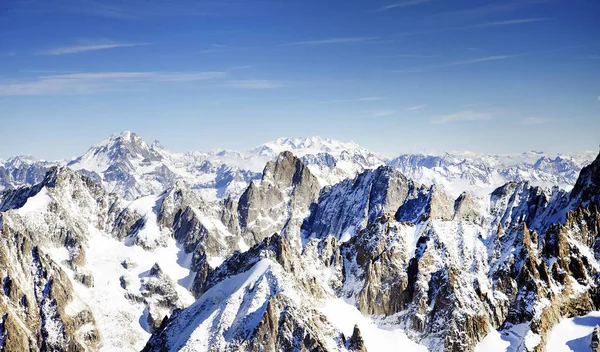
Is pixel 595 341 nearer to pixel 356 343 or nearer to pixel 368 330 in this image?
pixel 356 343

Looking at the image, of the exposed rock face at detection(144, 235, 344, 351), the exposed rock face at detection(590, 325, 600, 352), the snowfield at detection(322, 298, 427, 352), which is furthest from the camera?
the snowfield at detection(322, 298, 427, 352)

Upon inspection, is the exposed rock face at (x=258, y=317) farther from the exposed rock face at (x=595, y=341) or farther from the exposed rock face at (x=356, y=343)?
the exposed rock face at (x=595, y=341)

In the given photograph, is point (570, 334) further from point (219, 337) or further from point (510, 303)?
point (219, 337)

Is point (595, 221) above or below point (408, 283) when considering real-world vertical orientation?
above

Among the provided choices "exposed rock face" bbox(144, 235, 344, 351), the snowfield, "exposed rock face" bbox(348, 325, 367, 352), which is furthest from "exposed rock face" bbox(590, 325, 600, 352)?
"exposed rock face" bbox(144, 235, 344, 351)

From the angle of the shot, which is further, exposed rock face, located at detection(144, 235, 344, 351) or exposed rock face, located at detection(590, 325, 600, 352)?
exposed rock face, located at detection(144, 235, 344, 351)

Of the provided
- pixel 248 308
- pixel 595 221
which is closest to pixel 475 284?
pixel 595 221

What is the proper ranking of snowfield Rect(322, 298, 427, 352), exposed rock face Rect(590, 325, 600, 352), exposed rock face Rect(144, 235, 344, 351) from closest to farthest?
exposed rock face Rect(590, 325, 600, 352)
exposed rock face Rect(144, 235, 344, 351)
snowfield Rect(322, 298, 427, 352)

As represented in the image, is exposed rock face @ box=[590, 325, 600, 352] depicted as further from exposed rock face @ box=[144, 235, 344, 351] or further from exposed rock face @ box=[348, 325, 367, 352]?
exposed rock face @ box=[144, 235, 344, 351]

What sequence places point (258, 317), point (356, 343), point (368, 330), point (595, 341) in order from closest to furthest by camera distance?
point (595, 341)
point (258, 317)
point (356, 343)
point (368, 330)

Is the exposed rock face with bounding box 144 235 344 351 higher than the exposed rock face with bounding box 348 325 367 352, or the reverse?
the exposed rock face with bounding box 144 235 344 351

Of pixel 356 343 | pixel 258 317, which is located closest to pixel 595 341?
pixel 356 343
